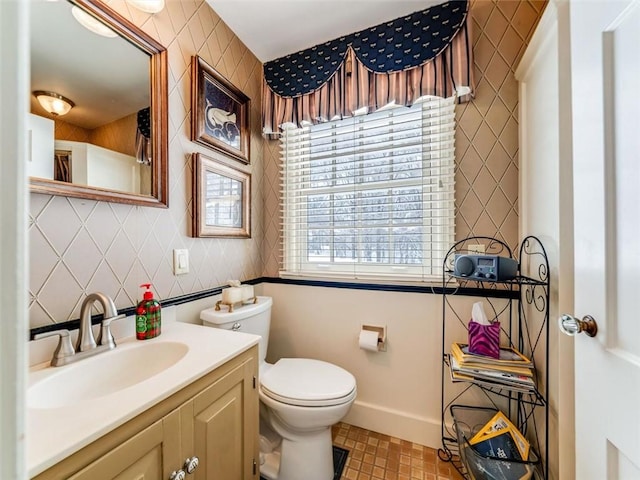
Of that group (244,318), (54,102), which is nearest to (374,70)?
(54,102)

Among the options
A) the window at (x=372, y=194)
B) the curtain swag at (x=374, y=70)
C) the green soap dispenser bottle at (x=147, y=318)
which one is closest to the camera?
the green soap dispenser bottle at (x=147, y=318)

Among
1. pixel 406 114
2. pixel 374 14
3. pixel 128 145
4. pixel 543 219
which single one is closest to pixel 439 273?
pixel 543 219

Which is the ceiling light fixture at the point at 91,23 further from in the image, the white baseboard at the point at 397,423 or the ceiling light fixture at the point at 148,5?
the white baseboard at the point at 397,423

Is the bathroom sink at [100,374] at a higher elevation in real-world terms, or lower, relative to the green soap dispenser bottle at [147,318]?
lower

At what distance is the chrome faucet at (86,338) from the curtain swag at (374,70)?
136 centimetres

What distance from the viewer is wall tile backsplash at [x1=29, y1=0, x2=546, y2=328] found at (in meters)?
0.89

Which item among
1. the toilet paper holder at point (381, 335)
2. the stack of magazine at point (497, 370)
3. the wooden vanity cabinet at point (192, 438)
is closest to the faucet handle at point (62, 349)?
the wooden vanity cabinet at point (192, 438)

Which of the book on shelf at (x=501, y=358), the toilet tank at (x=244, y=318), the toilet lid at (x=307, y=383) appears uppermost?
the toilet tank at (x=244, y=318)

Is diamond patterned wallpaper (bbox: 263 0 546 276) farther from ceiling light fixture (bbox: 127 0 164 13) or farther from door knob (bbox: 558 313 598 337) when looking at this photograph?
ceiling light fixture (bbox: 127 0 164 13)

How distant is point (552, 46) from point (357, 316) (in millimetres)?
1484

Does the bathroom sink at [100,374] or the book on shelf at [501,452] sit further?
the book on shelf at [501,452]

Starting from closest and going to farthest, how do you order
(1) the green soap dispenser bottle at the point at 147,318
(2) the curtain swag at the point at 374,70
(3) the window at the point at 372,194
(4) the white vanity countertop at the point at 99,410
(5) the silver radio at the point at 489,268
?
(4) the white vanity countertop at the point at 99,410, (1) the green soap dispenser bottle at the point at 147,318, (5) the silver radio at the point at 489,268, (2) the curtain swag at the point at 374,70, (3) the window at the point at 372,194
